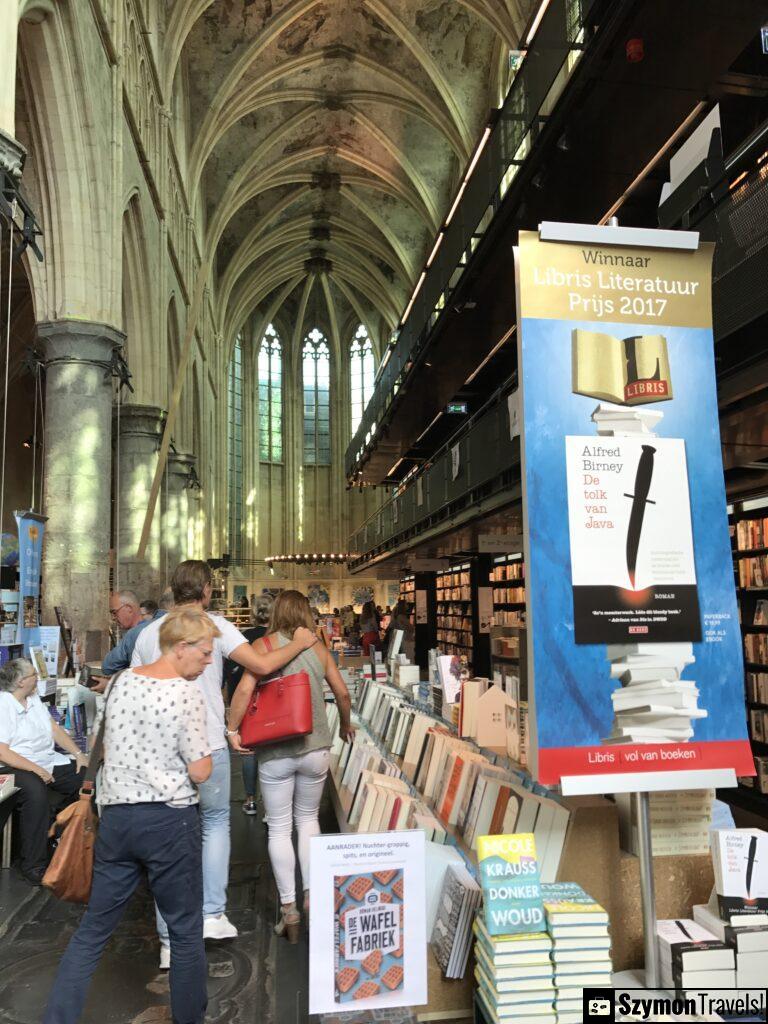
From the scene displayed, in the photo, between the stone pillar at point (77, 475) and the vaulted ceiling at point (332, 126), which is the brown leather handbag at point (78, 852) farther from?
the vaulted ceiling at point (332, 126)

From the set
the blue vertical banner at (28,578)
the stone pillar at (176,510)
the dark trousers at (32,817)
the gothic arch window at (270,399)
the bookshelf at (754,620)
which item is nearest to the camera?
the dark trousers at (32,817)

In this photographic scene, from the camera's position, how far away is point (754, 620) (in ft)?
20.6

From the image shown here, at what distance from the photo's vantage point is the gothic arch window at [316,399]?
36.7 m

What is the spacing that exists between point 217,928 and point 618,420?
109 inches

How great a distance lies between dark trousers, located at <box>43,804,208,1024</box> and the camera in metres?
2.42

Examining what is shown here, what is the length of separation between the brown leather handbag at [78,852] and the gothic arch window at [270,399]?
110 feet

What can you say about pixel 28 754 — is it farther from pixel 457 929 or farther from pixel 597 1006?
pixel 597 1006

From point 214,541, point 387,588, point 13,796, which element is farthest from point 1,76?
point 387,588

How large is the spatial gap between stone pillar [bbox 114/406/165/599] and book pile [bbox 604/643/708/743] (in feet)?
37.9

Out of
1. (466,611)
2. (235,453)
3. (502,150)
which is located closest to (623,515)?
(502,150)

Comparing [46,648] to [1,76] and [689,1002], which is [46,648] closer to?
[1,76]

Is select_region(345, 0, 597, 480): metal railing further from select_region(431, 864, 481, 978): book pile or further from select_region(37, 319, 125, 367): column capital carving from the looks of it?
select_region(431, 864, 481, 978): book pile

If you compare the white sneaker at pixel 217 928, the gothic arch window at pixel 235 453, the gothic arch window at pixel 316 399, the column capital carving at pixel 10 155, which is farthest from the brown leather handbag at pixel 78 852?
the gothic arch window at pixel 316 399

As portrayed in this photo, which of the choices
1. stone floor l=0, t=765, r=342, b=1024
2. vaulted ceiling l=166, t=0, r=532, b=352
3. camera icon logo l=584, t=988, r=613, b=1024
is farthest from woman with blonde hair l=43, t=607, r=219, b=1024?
vaulted ceiling l=166, t=0, r=532, b=352
